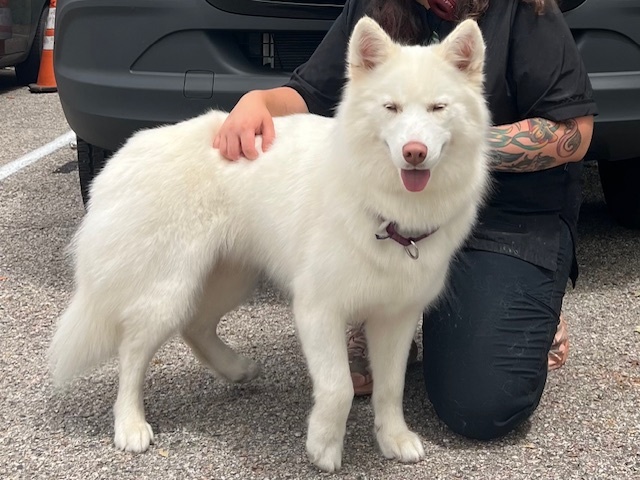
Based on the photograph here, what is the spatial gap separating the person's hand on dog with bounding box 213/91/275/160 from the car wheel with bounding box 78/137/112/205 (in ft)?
4.95

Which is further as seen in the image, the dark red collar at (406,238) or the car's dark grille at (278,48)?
the car's dark grille at (278,48)

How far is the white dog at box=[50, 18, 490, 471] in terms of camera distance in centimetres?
226

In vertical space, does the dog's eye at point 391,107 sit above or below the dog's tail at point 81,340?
above

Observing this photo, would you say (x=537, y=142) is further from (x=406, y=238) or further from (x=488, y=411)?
(x=488, y=411)

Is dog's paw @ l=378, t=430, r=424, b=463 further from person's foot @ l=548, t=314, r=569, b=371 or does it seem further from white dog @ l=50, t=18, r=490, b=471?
person's foot @ l=548, t=314, r=569, b=371

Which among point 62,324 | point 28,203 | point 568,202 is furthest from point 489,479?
point 28,203

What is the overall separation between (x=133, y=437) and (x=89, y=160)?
1.99 meters

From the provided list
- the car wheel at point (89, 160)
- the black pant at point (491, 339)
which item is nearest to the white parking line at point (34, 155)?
the car wheel at point (89, 160)

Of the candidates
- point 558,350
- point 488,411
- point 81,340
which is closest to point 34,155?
point 81,340

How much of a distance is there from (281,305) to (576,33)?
1.79 meters

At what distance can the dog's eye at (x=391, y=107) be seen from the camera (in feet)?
7.20

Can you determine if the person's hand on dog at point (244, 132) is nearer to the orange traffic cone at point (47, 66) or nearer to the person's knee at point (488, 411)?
the person's knee at point (488, 411)

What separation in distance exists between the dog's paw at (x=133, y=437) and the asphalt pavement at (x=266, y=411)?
3 cm

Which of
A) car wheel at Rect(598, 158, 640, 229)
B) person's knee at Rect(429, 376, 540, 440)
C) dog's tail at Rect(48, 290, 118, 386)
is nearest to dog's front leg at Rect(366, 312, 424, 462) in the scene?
person's knee at Rect(429, 376, 540, 440)
